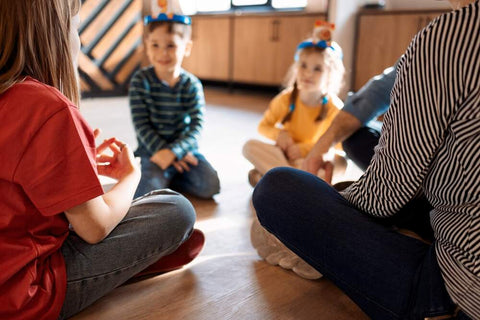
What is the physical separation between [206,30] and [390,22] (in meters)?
2.37

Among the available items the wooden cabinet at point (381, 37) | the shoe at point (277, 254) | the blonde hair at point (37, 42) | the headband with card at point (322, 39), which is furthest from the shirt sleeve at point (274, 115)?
the wooden cabinet at point (381, 37)

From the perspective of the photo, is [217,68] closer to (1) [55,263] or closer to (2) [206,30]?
(2) [206,30]

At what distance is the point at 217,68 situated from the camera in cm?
532

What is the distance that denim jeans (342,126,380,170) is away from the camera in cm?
135

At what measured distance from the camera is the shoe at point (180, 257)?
3.57 ft

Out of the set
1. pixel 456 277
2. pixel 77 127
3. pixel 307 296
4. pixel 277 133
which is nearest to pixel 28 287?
pixel 77 127

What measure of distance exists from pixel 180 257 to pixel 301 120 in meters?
0.86

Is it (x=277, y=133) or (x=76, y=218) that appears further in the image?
(x=277, y=133)

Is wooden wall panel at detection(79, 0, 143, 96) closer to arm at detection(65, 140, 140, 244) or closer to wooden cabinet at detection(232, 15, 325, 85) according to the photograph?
wooden cabinet at detection(232, 15, 325, 85)

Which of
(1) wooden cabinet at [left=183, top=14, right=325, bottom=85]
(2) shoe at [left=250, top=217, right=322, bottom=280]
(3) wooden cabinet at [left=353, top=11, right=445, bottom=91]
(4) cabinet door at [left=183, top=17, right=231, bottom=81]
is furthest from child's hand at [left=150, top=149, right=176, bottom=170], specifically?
(4) cabinet door at [left=183, top=17, right=231, bottom=81]

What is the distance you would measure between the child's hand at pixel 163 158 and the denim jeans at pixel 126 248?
547mm

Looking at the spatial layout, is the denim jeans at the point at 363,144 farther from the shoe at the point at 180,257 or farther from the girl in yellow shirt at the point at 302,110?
the shoe at the point at 180,257

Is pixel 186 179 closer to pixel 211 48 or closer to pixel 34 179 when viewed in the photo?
pixel 34 179

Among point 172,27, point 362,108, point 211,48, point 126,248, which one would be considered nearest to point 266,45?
point 211,48
